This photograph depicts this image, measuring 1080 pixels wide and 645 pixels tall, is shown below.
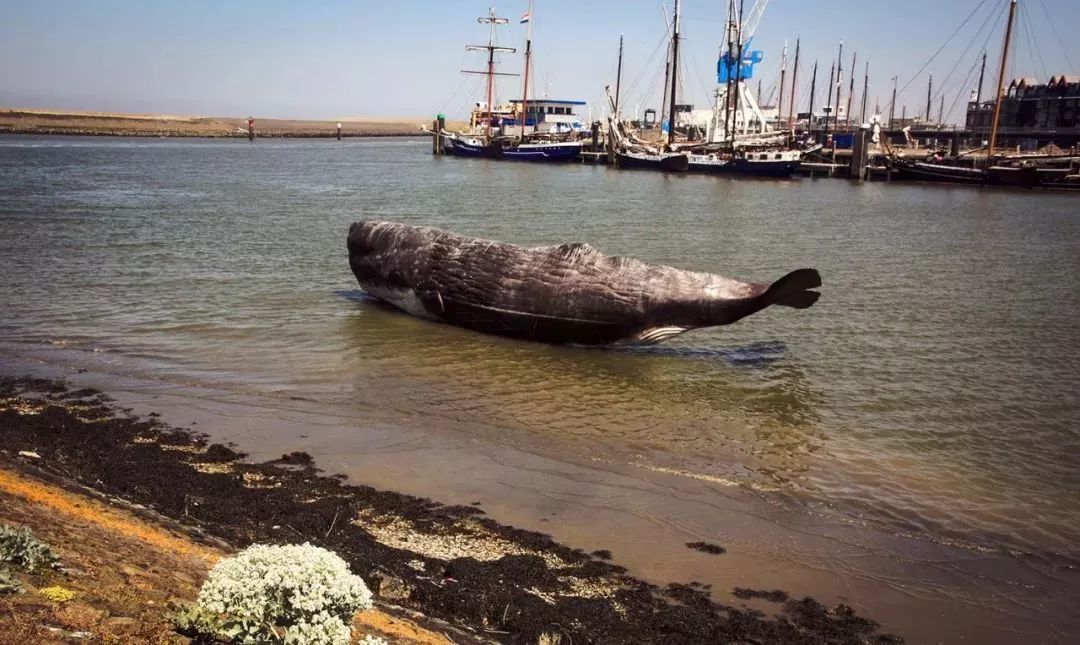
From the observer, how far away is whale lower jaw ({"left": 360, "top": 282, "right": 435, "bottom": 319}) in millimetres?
14898

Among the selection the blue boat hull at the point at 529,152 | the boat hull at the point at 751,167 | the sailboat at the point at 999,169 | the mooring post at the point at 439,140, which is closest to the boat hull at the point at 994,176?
the sailboat at the point at 999,169

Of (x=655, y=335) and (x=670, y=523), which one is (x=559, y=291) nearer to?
(x=655, y=335)

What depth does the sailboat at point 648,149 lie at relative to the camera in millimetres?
73000

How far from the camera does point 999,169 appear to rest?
6078cm

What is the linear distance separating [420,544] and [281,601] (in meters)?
2.56

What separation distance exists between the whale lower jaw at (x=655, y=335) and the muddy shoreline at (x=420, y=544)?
5651 mm

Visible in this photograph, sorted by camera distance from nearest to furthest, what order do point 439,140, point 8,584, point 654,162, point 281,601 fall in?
point 281,601
point 8,584
point 654,162
point 439,140

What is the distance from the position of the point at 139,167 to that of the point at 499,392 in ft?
194

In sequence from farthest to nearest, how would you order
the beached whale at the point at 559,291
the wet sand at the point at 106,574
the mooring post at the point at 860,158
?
the mooring post at the point at 860,158 → the beached whale at the point at 559,291 → the wet sand at the point at 106,574

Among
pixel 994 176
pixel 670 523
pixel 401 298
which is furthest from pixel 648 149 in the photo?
pixel 670 523

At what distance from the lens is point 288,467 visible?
27.6 feet

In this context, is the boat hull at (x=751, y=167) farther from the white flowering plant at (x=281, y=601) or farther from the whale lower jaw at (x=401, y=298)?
the white flowering plant at (x=281, y=601)

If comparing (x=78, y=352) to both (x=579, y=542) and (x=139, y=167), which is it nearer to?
(x=579, y=542)

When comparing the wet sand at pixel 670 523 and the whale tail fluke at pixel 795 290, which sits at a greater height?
the whale tail fluke at pixel 795 290
